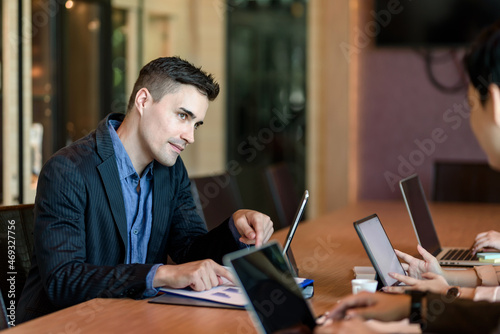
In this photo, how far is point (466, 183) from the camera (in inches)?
167

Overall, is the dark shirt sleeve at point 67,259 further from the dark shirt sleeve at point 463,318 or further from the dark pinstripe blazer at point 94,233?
the dark shirt sleeve at point 463,318

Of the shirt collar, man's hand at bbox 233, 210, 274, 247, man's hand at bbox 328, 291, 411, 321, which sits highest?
the shirt collar

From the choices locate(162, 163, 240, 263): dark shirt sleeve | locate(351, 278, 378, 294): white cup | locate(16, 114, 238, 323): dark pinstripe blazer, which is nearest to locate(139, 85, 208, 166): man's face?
locate(16, 114, 238, 323): dark pinstripe blazer

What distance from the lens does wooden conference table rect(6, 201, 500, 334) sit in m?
1.47

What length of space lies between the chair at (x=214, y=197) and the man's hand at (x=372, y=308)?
1.48 meters

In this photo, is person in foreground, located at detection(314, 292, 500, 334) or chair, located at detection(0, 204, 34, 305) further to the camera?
chair, located at detection(0, 204, 34, 305)

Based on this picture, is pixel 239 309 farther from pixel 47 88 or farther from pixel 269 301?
pixel 47 88

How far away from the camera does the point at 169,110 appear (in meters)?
2.04

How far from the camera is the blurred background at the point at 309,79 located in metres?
4.54

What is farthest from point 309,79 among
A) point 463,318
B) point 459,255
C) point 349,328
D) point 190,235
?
point 349,328

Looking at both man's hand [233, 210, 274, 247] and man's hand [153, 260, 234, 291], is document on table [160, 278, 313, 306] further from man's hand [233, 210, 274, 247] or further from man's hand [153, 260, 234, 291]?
man's hand [233, 210, 274, 247]

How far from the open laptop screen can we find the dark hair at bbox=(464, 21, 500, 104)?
1036 millimetres

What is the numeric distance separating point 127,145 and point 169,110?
6.7 inches

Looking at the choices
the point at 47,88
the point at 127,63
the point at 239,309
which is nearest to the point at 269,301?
the point at 239,309
